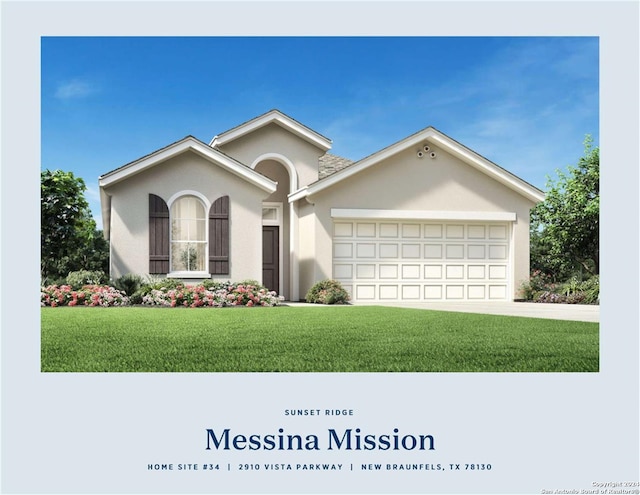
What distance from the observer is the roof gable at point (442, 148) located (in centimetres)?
1612

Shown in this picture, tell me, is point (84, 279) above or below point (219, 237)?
below

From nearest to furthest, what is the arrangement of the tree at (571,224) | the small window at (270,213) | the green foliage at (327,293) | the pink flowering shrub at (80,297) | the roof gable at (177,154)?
the pink flowering shrub at (80,297) < the roof gable at (177,154) < the green foliage at (327,293) < the small window at (270,213) < the tree at (571,224)

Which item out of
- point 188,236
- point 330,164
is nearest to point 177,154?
point 188,236

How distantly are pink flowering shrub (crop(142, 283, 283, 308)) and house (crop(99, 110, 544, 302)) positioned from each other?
884 millimetres

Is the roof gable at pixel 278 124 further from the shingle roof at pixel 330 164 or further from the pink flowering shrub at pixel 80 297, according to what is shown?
the pink flowering shrub at pixel 80 297

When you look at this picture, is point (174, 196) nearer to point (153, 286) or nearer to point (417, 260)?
point (153, 286)

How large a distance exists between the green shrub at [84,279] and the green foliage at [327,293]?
478 centimetres

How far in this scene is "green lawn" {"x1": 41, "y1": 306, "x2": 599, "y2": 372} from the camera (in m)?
6.27

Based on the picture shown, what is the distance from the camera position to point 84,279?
13.9m

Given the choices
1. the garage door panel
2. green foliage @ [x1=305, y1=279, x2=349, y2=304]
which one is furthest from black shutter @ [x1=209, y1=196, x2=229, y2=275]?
the garage door panel

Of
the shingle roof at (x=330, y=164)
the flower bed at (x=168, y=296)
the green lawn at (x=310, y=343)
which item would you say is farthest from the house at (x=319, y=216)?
the green lawn at (x=310, y=343)

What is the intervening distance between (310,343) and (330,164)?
40.1ft
